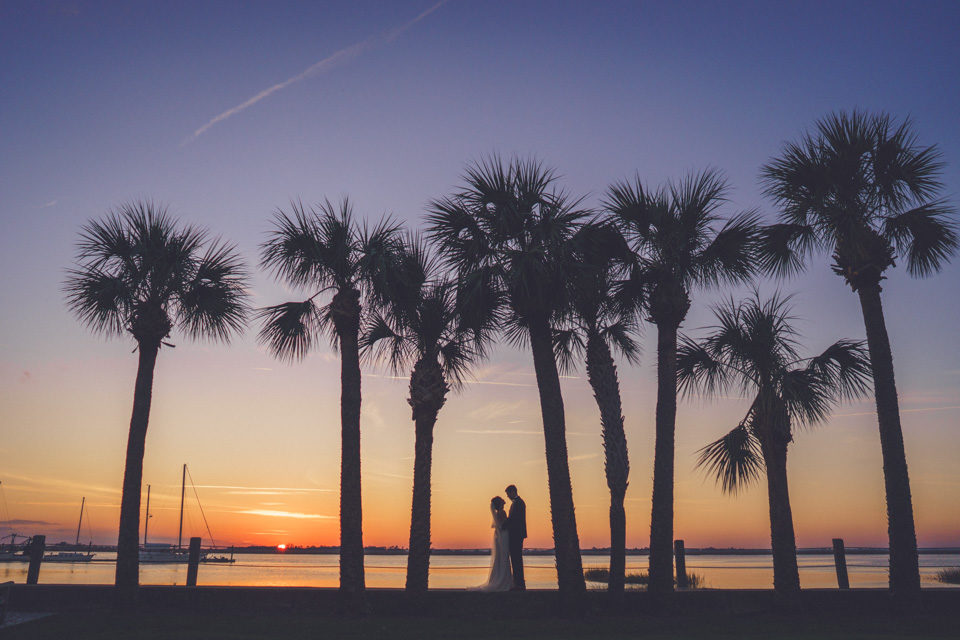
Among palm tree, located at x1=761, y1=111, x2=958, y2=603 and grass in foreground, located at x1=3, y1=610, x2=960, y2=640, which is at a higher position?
palm tree, located at x1=761, y1=111, x2=958, y2=603

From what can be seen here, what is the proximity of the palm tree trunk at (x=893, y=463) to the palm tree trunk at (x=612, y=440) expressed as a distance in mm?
5574

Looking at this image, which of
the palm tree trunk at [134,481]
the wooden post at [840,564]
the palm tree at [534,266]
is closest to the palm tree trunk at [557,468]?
→ the palm tree at [534,266]

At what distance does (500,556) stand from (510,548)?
303mm

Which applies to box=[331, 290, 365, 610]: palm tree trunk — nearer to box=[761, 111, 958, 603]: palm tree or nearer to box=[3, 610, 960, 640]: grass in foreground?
box=[3, 610, 960, 640]: grass in foreground

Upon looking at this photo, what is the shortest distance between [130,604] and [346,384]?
6.63m

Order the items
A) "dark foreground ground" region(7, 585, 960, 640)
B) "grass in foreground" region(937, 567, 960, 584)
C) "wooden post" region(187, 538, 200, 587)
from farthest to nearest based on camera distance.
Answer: "grass in foreground" region(937, 567, 960, 584), "wooden post" region(187, 538, 200, 587), "dark foreground ground" region(7, 585, 960, 640)

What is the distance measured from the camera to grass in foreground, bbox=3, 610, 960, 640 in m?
12.0

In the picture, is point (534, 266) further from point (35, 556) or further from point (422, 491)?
point (35, 556)

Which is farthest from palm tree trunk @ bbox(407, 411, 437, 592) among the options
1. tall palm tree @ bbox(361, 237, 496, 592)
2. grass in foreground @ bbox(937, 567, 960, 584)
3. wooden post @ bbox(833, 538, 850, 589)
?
grass in foreground @ bbox(937, 567, 960, 584)

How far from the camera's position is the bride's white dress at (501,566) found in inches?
683

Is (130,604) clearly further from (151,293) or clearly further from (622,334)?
(622,334)

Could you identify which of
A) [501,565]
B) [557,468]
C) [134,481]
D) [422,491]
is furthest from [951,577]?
[134,481]

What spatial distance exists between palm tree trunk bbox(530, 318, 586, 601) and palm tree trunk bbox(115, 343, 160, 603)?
912cm

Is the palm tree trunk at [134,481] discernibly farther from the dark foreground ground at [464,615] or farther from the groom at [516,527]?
the groom at [516,527]
